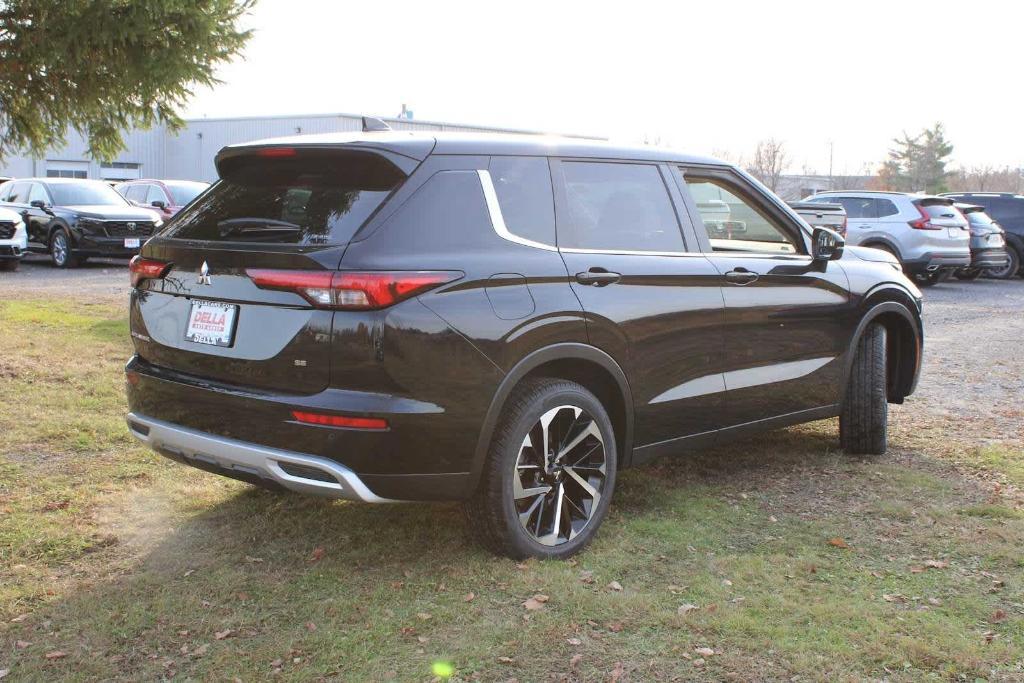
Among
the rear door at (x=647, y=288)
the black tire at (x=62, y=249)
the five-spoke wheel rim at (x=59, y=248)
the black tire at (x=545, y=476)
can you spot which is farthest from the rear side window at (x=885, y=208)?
the black tire at (x=545, y=476)

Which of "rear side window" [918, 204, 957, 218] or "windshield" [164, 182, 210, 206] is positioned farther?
"windshield" [164, 182, 210, 206]

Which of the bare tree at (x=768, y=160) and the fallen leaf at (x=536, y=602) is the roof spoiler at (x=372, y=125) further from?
the bare tree at (x=768, y=160)

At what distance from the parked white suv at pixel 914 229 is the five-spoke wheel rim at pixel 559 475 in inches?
586

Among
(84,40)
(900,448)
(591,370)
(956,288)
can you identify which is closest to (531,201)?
(591,370)

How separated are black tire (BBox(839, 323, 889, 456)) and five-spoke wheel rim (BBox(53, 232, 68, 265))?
53.3ft

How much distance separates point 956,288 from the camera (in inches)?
783

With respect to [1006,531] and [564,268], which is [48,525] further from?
[1006,531]

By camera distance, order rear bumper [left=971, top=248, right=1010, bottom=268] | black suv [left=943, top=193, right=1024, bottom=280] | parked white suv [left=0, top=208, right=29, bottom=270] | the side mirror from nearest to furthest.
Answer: the side mirror
parked white suv [left=0, top=208, right=29, bottom=270]
rear bumper [left=971, top=248, right=1010, bottom=268]
black suv [left=943, top=193, right=1024, bottom=280]

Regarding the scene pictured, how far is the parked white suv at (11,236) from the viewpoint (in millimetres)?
17406

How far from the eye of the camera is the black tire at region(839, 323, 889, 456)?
5988 millimetres

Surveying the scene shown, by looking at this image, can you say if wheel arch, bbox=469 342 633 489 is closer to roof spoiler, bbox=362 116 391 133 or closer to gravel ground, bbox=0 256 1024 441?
roof spoiler, bbox=362 116 391 133

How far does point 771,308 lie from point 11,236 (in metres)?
15.7

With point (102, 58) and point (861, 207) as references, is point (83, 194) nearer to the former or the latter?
point (102, 58)

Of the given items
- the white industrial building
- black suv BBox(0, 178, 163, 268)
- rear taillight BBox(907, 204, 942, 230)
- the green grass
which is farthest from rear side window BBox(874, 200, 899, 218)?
the white industrial building
